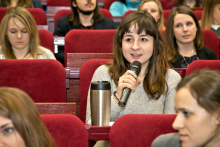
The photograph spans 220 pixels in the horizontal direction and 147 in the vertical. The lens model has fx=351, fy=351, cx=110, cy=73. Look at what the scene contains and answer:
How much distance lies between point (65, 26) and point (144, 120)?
1.02 meters

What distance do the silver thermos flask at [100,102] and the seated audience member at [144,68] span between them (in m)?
0.15

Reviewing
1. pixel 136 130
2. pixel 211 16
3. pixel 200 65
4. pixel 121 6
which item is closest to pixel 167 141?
pixel 136 130

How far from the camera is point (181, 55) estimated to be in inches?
53.0

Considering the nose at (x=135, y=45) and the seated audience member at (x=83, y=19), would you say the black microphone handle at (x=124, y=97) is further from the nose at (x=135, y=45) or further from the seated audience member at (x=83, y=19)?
the seated audience member at (x=83, y=19)

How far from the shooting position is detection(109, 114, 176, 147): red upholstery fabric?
0.64 meters

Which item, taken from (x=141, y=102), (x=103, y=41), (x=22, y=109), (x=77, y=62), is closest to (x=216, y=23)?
(x=103, y=41)

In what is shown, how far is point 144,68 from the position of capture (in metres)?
0.94

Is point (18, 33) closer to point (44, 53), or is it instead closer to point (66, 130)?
point (44, 53)

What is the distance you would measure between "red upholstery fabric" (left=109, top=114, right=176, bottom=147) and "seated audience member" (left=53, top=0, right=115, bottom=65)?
1.00 metres

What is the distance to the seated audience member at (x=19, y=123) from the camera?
0.55 m

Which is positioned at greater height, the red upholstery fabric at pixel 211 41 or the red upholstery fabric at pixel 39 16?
the red upholstery fabric at pixel 39 16

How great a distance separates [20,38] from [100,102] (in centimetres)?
65

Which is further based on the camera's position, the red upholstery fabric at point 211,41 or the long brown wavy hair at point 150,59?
the red upholstery fabric at point 211,41

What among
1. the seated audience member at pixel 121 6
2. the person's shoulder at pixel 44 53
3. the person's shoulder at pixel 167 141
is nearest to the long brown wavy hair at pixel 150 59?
the person's shoulder at pixel 167 141
